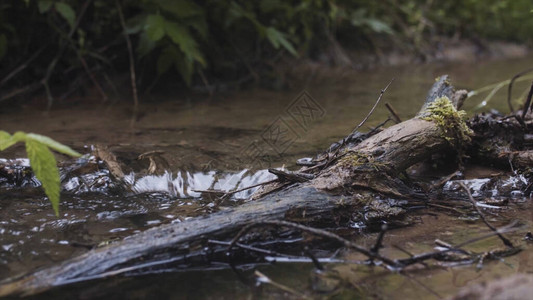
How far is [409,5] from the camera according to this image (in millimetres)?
7727

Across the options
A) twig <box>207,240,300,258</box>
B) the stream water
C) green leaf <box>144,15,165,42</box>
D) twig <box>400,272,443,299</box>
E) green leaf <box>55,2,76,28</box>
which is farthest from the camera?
green leaf <box>55,2,76,28</box>

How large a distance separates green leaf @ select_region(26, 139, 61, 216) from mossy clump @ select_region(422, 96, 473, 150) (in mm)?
1686

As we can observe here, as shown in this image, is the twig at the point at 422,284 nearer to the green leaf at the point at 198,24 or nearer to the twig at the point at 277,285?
the twig at the point at 277,285

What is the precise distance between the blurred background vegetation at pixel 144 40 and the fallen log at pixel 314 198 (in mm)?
1815

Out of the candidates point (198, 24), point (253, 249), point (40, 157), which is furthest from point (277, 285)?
point (198, 24)

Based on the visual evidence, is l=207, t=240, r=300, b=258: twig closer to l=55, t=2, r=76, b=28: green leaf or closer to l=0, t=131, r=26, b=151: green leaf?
l=0, t=131, r=26, b=151: green leaf

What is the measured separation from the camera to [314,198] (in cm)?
198

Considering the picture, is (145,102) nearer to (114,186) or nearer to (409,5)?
(114,186)

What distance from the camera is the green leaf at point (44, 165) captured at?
5.15ft

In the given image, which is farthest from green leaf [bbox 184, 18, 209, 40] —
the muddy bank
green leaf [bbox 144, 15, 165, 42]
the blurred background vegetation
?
the muddy bank

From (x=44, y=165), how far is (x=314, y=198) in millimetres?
1036

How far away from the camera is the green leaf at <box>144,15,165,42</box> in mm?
3959

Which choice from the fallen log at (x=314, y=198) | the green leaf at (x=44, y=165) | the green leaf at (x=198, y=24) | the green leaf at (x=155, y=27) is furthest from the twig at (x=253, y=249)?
the green leaf at (x=198, y=24)

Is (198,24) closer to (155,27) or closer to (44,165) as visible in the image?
(155,27)
